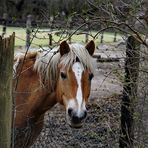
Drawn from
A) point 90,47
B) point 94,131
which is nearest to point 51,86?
point 90,47

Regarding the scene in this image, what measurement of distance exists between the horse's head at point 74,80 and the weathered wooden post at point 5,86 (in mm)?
1707

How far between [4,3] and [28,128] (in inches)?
1590

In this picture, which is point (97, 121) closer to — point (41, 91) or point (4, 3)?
point (41, 91)

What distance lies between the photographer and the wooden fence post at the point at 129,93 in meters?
4.68

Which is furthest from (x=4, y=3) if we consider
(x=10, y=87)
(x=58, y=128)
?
(x=10, y=87)

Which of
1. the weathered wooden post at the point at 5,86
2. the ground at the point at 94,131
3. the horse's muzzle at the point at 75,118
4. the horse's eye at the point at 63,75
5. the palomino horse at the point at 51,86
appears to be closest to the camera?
the weathered wooden post at the point at 5,86

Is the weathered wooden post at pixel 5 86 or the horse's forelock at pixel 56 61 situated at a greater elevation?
the weathered wooden post at pixel 5 86

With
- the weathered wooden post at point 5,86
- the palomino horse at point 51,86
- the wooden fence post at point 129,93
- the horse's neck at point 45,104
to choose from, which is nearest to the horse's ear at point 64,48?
the palomino horse at point 51,86

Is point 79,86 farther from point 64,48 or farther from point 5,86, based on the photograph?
point 5,86

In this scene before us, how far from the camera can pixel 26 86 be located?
498cm

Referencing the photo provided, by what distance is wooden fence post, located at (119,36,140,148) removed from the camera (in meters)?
4.68

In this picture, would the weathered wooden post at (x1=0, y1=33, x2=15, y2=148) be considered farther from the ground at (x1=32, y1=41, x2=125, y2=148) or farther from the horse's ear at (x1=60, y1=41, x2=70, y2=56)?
the ground at (x1=32, y1=41, x2=125, y2=148)

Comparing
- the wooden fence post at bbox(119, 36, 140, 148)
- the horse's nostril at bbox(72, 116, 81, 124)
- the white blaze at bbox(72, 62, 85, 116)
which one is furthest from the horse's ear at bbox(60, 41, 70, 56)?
the horse's nostril at bbox(72, 116, 81, 124)

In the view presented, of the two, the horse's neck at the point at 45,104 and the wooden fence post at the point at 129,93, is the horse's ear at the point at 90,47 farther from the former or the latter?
the horse's neck at the point at 45,104
